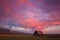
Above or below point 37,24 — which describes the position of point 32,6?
above

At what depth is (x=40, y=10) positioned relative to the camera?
2.99 meters

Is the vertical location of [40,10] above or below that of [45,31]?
above

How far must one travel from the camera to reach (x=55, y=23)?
2.94m

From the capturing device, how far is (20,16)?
2982 mm

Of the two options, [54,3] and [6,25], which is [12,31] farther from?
[54,3]

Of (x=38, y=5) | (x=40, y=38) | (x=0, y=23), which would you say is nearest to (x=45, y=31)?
(x=40, y=38)

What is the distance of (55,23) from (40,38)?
0.25m

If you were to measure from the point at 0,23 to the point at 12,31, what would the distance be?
0.17 metres

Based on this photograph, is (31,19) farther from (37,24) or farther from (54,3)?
(54,3)

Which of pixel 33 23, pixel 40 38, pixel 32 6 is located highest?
pixel 32 6

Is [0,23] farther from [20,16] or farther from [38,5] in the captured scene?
[38,5]

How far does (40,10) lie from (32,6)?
0.11 m

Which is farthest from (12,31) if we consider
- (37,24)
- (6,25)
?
(37,24)

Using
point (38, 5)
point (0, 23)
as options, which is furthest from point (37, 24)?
point (0, 23)
